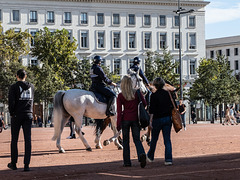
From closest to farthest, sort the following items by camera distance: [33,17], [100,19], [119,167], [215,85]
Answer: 1. [119,167]
2. [215,85]
3. [33,17]
4. [100,19]

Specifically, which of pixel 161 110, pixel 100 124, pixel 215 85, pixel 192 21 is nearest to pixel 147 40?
pixel 192 21

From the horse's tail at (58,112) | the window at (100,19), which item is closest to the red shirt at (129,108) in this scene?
the horse's tail at (58,112)

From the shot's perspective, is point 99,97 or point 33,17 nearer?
point 99,97

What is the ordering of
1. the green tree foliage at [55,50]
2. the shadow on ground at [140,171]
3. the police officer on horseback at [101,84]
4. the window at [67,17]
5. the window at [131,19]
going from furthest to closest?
the window at [131,19], the window at [67,17], the green tree foliage at [55,50], the police officer on horseback at [101,84], the shadow on ground at [140,171]

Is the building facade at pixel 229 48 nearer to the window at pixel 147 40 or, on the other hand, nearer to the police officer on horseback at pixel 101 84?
the window at pixel 147 40

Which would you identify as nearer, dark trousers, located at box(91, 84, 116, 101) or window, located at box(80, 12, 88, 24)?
dark trousers, located at box(91, 84, 116, 101)

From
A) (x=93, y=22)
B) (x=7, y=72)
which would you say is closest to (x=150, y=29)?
(x=93, y=22)

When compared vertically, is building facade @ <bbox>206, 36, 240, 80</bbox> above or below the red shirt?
above

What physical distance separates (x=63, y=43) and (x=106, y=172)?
60.6m

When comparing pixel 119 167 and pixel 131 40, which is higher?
pixel 131 40

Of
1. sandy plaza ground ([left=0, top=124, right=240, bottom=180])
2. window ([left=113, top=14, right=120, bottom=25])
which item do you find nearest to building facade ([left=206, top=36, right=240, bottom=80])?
window ([left=113, top=14, right=120, bottom=25])

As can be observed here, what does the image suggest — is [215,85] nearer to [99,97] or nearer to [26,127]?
[99,97]

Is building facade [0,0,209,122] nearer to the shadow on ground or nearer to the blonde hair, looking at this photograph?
the shadow on ground

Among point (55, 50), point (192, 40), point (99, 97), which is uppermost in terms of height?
point (192, 40)
